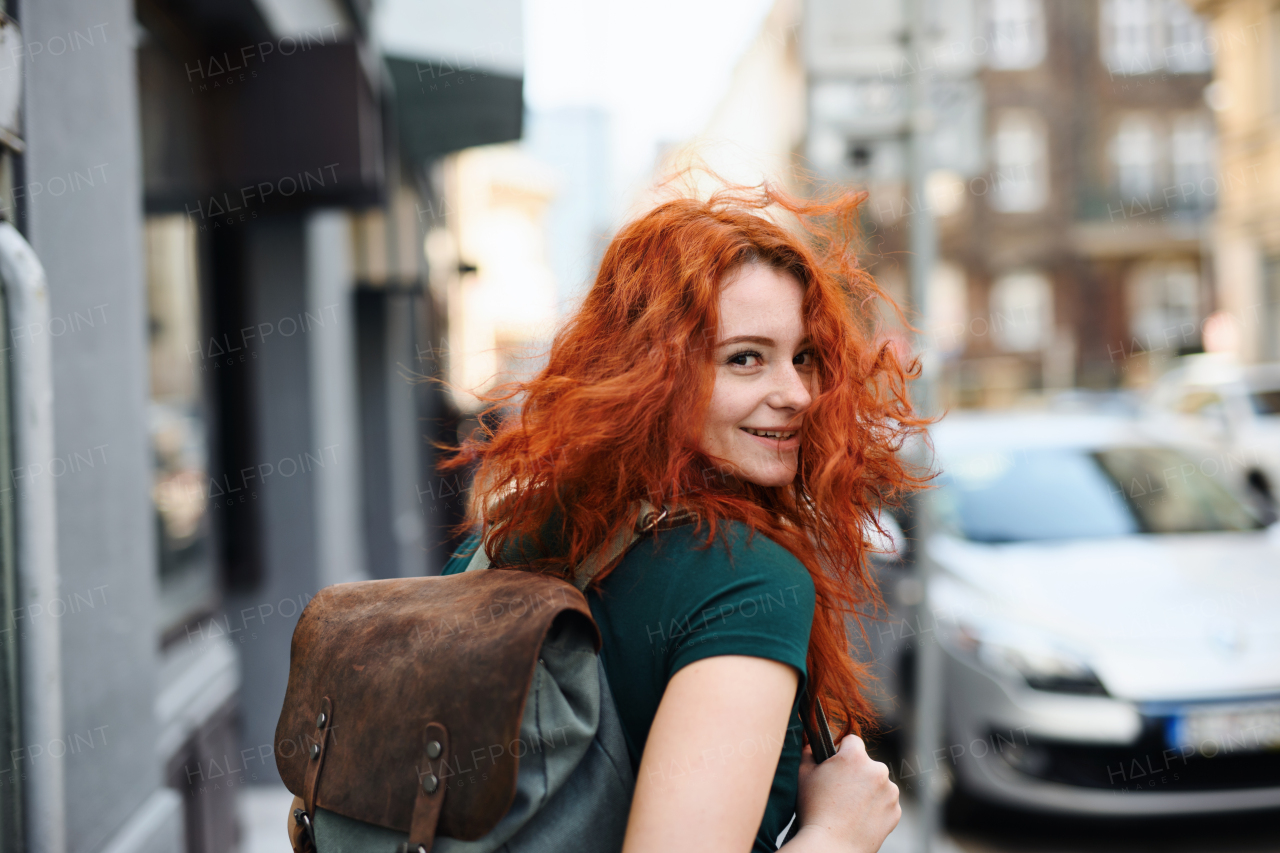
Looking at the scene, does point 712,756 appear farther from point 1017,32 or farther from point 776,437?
point 1017,32

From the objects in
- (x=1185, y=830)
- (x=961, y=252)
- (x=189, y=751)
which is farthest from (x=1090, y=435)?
(x=961, y=252)

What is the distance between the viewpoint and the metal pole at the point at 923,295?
3.29 metres

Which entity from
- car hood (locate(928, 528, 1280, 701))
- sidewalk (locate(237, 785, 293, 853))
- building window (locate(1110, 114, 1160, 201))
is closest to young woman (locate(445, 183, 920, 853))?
car hood (locate(928, 528, 1280, 701))

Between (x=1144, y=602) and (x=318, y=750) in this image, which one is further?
(x=1144, y=602)

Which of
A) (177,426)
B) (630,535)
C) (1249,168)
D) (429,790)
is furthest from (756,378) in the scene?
(1249,168)

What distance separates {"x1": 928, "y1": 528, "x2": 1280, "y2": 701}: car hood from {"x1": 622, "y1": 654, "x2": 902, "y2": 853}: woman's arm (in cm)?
304

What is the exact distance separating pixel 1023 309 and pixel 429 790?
1198 inches

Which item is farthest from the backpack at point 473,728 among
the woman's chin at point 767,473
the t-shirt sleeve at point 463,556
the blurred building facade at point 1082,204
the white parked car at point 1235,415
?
the blurred building facade at point 1082,204

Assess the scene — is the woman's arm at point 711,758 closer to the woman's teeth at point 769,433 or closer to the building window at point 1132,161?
the woman's teeth at point 769,433

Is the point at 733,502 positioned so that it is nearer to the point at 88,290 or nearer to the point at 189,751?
the point at 88,290

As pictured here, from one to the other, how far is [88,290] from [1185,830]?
4.35m

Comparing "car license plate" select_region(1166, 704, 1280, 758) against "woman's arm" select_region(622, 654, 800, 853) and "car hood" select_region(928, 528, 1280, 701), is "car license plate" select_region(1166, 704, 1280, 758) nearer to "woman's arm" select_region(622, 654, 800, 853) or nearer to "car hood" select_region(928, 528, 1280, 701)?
"car hood" select_region(928, 528, 1280, 701)

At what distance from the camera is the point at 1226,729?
356cm

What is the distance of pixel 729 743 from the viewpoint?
1.06 m
